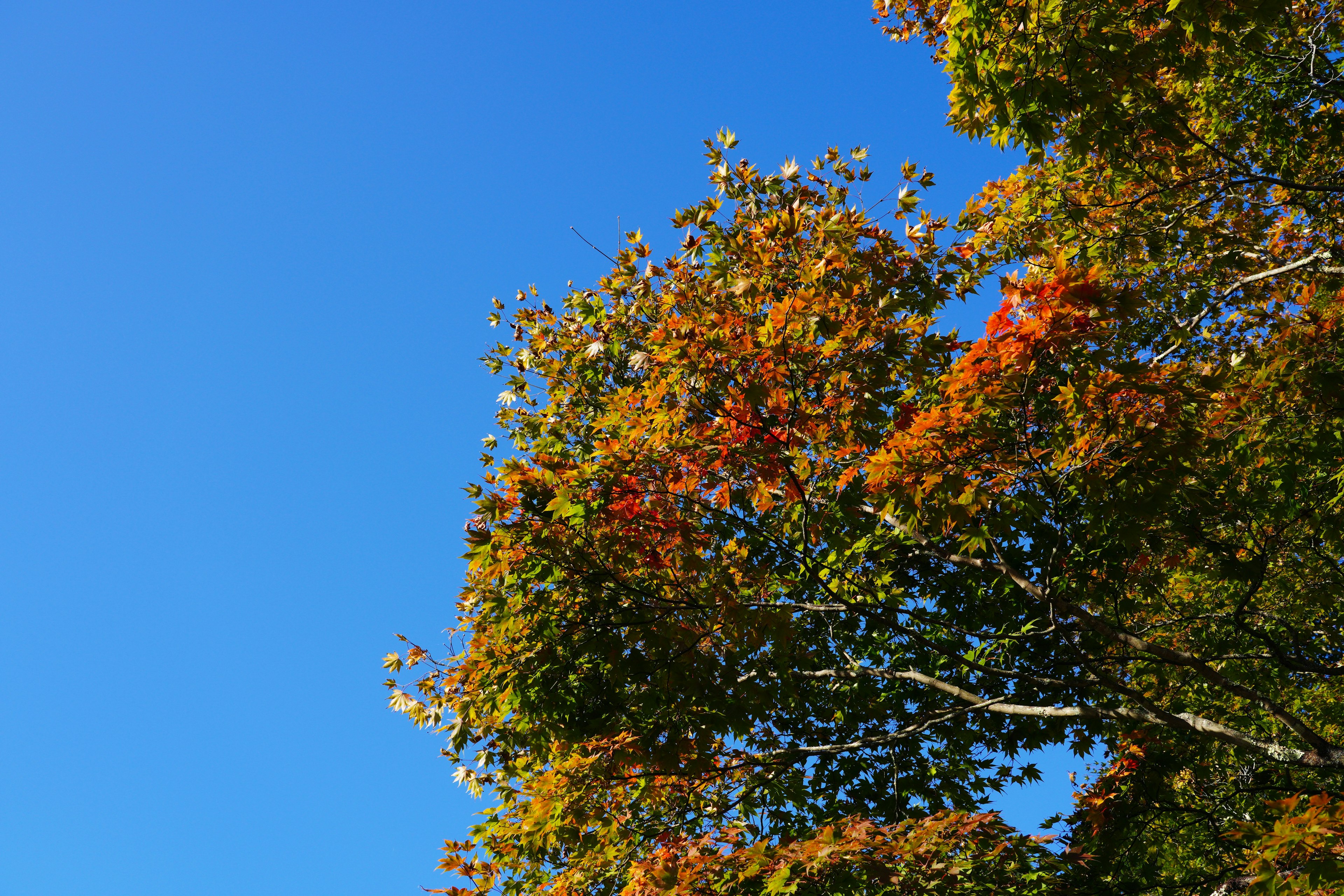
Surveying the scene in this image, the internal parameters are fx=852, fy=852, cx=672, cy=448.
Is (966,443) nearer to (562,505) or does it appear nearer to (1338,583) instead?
(562,505)

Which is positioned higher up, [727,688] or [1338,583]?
[1338,583]

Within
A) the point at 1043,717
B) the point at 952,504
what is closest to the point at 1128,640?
the point at 1043,717

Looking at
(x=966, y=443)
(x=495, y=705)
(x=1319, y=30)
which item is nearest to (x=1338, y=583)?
(x=1319, y=30)

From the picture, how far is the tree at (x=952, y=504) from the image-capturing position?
6.15 metres

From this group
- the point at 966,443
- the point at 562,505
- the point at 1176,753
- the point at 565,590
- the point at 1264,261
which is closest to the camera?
the point at 966,443

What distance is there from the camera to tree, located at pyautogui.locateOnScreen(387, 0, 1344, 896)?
6.15 metres

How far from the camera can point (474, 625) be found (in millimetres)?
8836

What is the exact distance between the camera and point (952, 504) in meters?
6.18

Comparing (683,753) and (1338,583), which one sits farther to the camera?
(1338,583)

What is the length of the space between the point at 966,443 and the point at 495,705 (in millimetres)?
4765

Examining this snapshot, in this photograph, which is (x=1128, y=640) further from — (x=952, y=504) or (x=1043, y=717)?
(x=952, y=504)

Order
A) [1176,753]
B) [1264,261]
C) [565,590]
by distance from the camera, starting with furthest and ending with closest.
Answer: [1264,261], [1176,753], [565,590]

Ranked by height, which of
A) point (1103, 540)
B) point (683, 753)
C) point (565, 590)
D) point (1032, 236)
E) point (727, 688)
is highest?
point (1032, 236)

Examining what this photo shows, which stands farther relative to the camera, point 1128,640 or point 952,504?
point 1128,640
